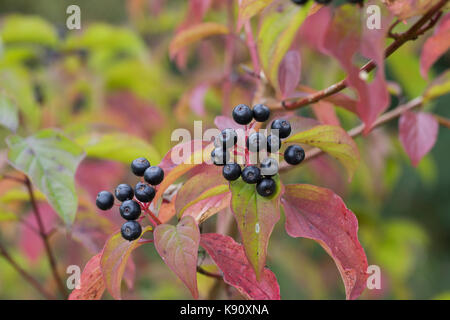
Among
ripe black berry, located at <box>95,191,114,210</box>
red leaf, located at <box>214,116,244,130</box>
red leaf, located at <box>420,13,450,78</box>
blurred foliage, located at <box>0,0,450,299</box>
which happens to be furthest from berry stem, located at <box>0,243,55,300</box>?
red leaf, located at <box>420,13,450,78</box>

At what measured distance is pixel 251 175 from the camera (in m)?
0.65

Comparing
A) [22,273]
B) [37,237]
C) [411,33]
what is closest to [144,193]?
[411,33]

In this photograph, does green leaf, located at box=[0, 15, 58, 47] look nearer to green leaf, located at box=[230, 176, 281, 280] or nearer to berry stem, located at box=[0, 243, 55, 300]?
berry stem, located at box=[0, 243, 55, 300]

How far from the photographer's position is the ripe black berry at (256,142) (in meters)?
0.66

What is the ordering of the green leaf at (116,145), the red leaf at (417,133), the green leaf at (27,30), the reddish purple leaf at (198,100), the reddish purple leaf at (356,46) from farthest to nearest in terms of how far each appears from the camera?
the green leaf at (27,30) → the reddish purple leaf at (198,100) → the green leaf at (116,145) → the red leaf at (417,133) → the reddish purple leaf at (356,46)

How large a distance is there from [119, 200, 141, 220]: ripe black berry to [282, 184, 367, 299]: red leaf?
0.77 feet

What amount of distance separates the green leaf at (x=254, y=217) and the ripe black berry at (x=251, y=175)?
0.02m

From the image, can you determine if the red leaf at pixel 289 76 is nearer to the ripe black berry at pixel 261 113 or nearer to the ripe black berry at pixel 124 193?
the ripe black berry at pixel 261 113

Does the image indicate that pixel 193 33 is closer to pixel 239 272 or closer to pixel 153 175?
pixel 153 175

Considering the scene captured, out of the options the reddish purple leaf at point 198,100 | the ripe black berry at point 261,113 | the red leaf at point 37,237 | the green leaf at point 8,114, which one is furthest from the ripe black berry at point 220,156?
the red leaf at point 37,237

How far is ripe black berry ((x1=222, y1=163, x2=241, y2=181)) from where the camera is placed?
2.13ft

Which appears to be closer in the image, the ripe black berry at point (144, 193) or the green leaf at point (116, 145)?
the ripe black berry at point (144, 193)

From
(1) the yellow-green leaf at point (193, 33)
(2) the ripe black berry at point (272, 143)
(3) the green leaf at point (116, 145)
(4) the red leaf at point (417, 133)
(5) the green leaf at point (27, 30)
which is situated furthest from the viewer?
(5) the green leaf at point (27, 30)
